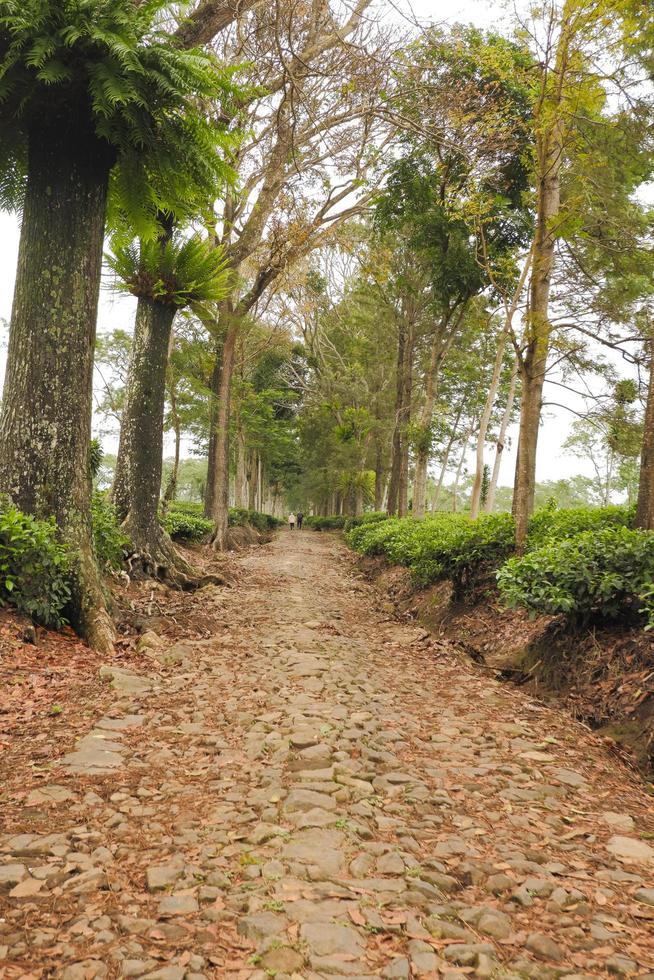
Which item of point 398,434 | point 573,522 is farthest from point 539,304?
point 398,434

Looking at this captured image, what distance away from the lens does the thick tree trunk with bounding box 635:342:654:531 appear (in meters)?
5.97

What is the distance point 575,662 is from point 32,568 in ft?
16.0

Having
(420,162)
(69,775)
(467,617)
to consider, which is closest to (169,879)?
(69,775)

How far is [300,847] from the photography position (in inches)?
94.3

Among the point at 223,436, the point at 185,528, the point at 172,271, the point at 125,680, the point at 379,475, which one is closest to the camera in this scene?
the point at 125,680

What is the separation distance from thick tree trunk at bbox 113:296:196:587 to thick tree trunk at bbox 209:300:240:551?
19.2ft

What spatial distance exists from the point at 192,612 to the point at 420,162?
11043 mm

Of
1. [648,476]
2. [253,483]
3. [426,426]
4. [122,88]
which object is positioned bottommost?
[648,476]

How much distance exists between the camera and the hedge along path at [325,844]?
1.79 meters

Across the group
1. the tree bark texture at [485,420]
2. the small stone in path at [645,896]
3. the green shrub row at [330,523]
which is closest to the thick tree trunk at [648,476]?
the small stone in path at [645,896]

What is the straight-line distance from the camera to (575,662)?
4.80 metres

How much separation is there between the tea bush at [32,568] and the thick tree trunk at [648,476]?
6001 millimetres

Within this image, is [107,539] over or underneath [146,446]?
underneath

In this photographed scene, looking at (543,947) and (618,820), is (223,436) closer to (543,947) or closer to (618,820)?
(618,820)
